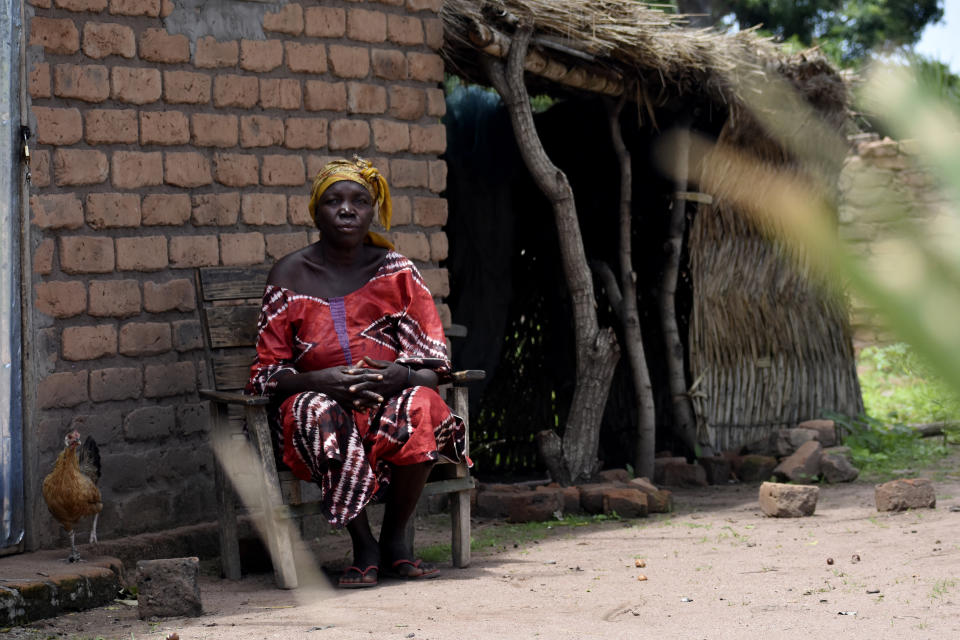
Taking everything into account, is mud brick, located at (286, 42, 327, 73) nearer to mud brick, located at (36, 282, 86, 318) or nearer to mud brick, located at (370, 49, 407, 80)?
mud brick, located at (370, 49, 407, 80)

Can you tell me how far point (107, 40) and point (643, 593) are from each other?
9.46 ft

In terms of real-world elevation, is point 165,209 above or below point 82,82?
below

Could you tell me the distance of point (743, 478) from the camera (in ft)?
22.4

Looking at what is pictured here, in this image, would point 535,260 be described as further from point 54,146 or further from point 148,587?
point 148,587

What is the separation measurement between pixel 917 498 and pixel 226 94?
12.0 ft

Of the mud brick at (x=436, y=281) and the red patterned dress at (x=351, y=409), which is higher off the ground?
the mud brick at (x=436, y=281)

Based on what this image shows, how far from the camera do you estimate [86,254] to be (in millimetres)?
4285

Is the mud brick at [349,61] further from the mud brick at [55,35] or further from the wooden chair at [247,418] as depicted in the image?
the mud brick at [55,35]

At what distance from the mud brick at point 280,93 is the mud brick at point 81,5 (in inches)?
29.5

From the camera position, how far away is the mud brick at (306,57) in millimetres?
4902

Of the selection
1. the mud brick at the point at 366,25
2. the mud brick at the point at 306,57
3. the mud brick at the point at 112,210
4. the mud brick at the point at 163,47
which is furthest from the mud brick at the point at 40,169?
the mud brick at the point at 366,25

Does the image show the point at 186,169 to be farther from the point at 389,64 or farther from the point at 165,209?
the point at 389,64

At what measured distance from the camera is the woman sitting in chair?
3.92 metres

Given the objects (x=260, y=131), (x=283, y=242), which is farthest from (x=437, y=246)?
(x=260, y=131)
